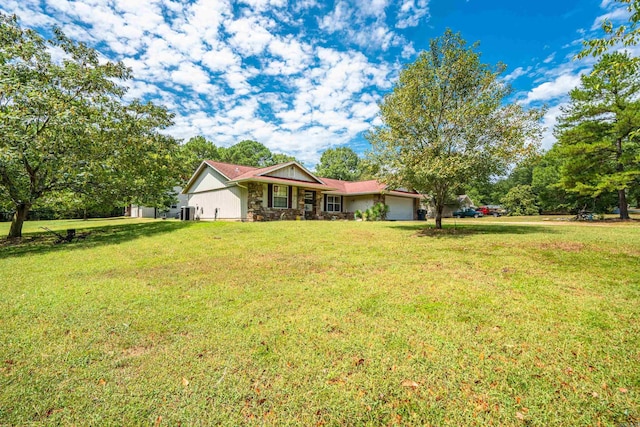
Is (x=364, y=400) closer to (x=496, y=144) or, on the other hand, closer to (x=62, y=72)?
(x=496, y=144)

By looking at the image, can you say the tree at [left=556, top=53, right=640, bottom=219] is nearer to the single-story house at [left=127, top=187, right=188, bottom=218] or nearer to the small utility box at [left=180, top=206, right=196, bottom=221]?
the small utility box at [left=180, top=206, right=196, bottom=221]

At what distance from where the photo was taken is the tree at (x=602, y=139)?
18.2m

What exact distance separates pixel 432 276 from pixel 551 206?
123 ft

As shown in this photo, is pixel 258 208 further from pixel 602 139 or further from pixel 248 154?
pixel 248 154

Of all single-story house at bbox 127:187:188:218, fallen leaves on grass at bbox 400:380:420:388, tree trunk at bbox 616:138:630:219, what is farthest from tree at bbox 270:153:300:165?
fallen leaves on grass at bbox 400:380:420:388

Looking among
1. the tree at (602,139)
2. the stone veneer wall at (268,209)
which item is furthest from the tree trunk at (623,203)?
the stone veneer wall at (268,209)

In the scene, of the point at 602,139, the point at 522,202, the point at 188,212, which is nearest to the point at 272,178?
the point at 188,212

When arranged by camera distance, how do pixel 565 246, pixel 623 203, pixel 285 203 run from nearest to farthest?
pixel 565 246, pixel 623 203, pixel 285 203

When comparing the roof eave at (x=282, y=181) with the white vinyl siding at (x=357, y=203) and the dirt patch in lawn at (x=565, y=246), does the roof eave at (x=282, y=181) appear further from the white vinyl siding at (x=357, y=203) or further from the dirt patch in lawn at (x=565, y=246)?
the dirt patch in lawn at (x=565, y=246)

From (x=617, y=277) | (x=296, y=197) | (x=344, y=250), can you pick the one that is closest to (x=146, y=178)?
(x=296, y=197)

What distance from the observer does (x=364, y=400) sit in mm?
2455

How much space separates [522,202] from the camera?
4141cm

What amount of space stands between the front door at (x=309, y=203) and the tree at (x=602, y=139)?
1822 centimetres

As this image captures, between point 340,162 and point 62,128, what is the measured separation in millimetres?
45747
